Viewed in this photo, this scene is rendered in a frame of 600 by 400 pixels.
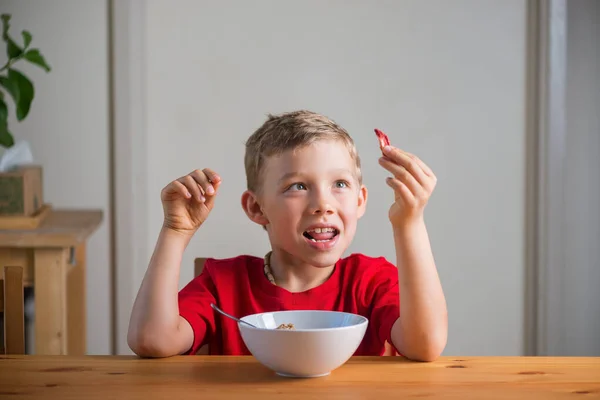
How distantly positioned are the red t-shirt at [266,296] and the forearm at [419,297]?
0.62ft

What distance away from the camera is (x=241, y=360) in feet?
3.08

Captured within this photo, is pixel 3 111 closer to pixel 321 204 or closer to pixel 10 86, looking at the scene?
pixel 10 86

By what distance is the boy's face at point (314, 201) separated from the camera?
1.14 metres

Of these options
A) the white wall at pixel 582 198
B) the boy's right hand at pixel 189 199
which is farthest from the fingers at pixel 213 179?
the white wall at pixel 582 198

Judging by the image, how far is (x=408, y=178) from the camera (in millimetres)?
907

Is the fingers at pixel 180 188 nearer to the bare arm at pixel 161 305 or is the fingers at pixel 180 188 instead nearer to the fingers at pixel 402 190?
the bare arm at pixel 161 305

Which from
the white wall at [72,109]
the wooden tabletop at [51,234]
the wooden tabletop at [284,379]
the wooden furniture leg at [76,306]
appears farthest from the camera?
the white wall at [72,109]

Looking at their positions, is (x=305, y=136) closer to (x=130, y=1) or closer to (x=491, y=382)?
(x=491, y=382)

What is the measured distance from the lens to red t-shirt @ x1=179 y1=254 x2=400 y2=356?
120 cm

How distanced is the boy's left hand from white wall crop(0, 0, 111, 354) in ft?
6.47

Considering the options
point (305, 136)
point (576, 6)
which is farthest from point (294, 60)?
point (305, 136)

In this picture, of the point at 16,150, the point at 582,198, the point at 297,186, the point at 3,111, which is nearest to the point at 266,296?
the point at 297,186

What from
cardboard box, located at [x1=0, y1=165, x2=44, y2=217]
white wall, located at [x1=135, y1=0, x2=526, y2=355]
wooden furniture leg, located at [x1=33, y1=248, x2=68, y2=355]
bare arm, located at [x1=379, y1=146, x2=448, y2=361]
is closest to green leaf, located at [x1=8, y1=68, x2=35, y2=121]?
cardboard box, located at [x1=0, y1=165, x2=44, y2=217]

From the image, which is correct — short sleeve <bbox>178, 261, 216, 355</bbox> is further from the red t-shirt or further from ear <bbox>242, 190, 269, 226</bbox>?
ear <bbox>242, 190, 269, 226</bbox>
